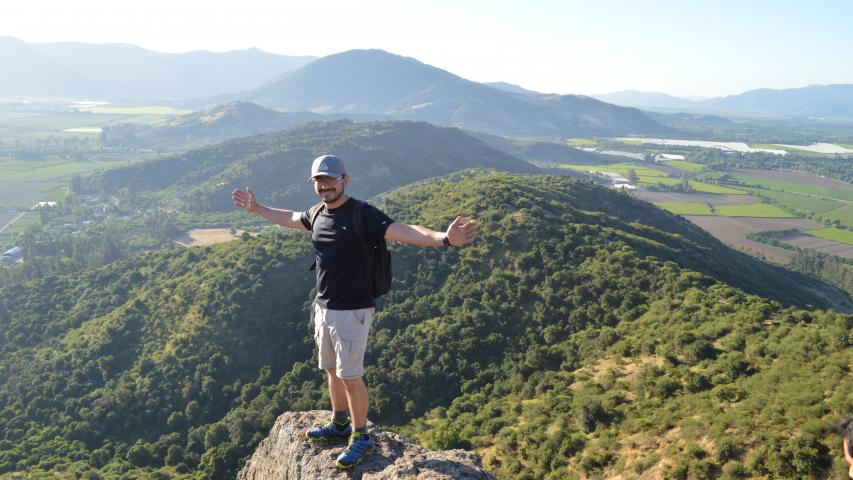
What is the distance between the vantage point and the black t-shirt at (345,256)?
8109 millimetres

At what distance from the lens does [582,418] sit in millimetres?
28312

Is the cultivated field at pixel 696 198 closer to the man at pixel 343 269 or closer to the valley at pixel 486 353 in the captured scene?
the valley at pixel 486 353

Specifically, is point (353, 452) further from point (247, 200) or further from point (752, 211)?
point (752, 211)

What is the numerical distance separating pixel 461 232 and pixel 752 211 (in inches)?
8075

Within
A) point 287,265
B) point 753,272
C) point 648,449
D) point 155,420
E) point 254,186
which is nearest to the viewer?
point 648,449

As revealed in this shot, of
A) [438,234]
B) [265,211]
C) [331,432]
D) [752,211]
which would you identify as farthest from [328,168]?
[752,211]

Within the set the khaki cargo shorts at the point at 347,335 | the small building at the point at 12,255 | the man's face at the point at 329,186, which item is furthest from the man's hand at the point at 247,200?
the small building at the point at 12,255

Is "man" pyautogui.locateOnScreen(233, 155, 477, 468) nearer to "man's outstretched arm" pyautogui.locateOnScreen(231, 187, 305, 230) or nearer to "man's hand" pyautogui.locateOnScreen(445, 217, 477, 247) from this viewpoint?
"man's hand" pyautogui.locateOnScreen(445, 217, 477, 247)

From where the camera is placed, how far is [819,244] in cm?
14050

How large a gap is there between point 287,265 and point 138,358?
21.1 metres

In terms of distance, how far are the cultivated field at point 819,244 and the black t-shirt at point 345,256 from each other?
548ft

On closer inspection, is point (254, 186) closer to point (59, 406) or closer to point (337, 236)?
point (59, 406)

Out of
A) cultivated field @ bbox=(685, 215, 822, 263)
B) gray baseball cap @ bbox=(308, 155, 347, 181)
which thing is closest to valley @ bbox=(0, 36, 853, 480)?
gray baseball cap @ bbox=(308, 155, 347, 181)

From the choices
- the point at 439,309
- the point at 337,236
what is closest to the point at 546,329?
the point at 439,309
